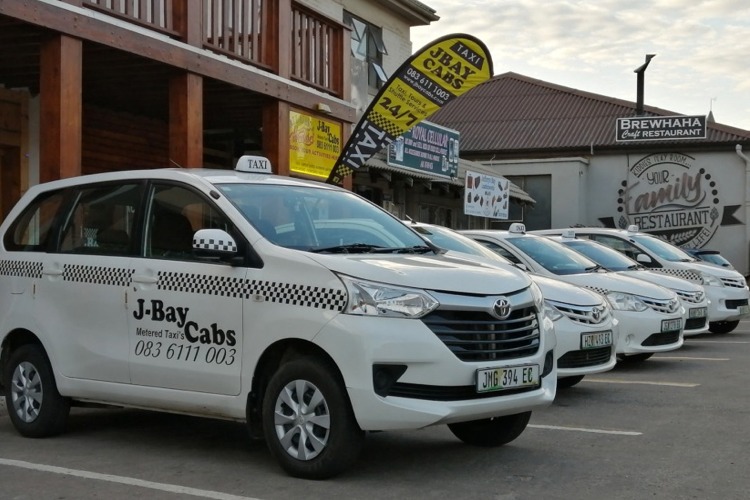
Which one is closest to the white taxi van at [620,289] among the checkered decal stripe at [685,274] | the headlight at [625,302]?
the headlight at [625,302]

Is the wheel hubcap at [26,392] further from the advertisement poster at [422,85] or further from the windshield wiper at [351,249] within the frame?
the advertisement poster at [422,85]

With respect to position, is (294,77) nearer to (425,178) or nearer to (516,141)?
(425,178)

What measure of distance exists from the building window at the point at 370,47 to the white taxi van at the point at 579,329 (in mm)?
12592

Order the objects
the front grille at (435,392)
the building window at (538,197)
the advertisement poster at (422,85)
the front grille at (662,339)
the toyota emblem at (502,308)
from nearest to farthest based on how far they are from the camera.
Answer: the front grille at (435,392) → the toyota emblem at (502,308) → the front grille at (662,339) → the advertisement poster at (422,85) → the building window at (538,197)

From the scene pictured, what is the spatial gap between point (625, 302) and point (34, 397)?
6554 mm

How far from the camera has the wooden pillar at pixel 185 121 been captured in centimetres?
1153

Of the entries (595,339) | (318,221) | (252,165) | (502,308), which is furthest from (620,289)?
(502,308)

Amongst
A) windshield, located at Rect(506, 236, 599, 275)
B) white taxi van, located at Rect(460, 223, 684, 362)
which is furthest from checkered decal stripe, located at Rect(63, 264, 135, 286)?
windshield, located at Rect(506, 236, 599, 275)

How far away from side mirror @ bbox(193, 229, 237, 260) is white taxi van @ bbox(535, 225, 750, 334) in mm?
8724

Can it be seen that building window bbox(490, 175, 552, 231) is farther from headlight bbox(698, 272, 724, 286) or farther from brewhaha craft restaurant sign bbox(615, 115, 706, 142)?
headlight bbox(698, 272, 724, 286)

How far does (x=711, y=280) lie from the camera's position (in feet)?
52.0

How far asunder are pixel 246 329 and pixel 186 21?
6.59 meters

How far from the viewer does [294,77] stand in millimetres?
13898

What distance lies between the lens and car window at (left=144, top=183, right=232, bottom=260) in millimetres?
6531
